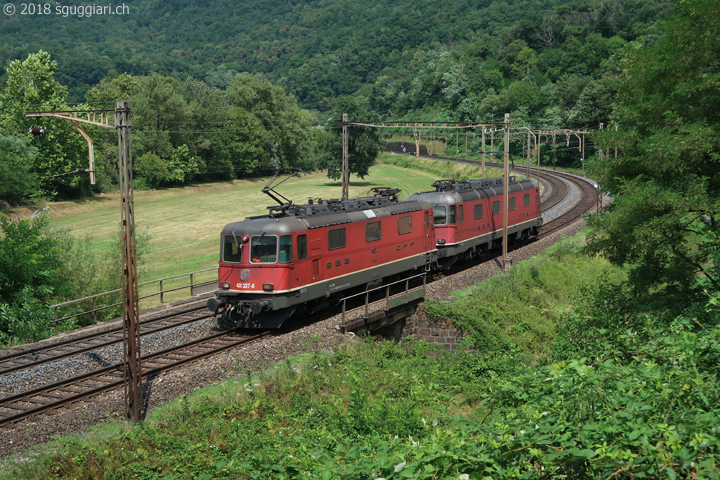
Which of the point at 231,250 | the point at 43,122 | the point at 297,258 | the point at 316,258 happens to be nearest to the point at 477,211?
the point at 316,258

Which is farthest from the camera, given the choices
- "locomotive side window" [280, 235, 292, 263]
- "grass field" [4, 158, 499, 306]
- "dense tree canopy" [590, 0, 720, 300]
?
"grass field" [4, 158, 499, 306]

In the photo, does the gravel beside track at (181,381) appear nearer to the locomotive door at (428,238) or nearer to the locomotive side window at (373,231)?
the locomotive side window at (373,231)

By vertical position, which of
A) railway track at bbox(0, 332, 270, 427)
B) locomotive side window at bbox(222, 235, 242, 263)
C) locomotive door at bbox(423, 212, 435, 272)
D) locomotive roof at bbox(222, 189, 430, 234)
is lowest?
railway track at bbox(0, 332, 270, 427)

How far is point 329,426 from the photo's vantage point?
12242mm

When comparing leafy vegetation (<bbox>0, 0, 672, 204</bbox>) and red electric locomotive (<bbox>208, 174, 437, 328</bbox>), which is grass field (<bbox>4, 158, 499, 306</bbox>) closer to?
leafy vegetation (<bbox>0, 0, 672, 204</bbox>)

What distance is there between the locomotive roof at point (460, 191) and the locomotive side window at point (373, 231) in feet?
15.4

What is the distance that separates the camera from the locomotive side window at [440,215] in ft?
88.4

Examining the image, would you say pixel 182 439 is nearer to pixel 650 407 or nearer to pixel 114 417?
pixel 114 417

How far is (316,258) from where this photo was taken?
63.8 feet

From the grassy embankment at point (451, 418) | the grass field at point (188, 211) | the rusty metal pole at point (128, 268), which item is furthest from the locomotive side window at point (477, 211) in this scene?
the grass field at point (188, 211)

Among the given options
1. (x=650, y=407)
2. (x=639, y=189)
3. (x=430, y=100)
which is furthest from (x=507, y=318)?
(x=430, y=100)

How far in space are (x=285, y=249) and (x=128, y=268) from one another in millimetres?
5613

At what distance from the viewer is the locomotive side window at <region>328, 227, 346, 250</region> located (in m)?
20.1

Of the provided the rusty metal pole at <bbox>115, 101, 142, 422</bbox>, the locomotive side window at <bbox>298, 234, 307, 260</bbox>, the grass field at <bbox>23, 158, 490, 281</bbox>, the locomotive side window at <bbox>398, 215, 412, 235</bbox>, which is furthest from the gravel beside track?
the grass field at <bbox>23, 158, 490, 281</bbox>
